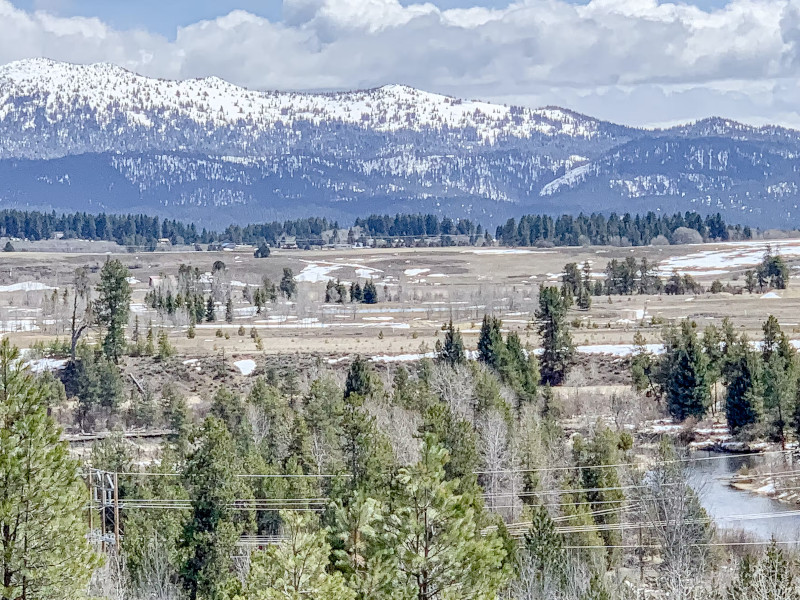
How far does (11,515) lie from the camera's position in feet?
63.3

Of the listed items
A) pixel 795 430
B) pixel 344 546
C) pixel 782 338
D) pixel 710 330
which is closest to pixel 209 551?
pixel 344 546

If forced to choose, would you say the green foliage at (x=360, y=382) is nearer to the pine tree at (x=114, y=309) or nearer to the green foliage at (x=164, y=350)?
the green foliage at (x=164, y=350)

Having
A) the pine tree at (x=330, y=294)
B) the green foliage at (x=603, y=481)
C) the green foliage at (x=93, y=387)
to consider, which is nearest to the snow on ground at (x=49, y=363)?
the green foliage at (x=93, y=387)

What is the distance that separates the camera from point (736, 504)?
53.6 meters

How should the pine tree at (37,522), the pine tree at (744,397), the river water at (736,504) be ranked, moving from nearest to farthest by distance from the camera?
the pine tree at (37,522)
the river water at (736,504)
the pine tree at (744,397)

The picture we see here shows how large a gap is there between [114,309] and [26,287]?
75.1 meters

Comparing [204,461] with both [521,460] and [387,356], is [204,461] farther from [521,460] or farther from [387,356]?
[387,356]

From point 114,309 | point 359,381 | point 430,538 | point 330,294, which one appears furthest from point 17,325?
point 430,538

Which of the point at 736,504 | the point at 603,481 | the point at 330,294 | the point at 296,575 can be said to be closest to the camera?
the point at 296,575

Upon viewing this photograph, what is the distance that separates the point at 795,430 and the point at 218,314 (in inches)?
2690

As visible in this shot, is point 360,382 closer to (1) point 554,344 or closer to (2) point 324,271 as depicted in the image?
(1) point 554,344

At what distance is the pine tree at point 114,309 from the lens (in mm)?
84312

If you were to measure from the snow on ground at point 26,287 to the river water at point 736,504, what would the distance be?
10536cm

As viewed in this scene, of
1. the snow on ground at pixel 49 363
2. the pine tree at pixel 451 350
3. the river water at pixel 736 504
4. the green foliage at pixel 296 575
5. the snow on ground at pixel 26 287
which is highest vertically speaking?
the green foliage at pixel 296 575
